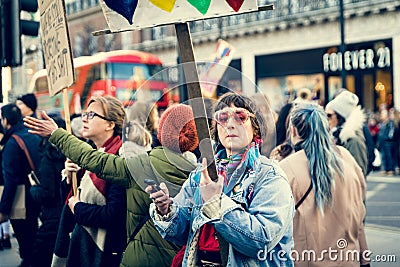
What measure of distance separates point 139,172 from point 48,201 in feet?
9.33

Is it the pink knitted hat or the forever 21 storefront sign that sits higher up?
the forever 21 storefront sign

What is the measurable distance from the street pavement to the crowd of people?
1505mm

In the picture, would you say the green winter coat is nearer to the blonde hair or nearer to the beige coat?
the blonde hair

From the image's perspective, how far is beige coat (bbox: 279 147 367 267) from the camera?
3.88 m

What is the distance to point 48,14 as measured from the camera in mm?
4410

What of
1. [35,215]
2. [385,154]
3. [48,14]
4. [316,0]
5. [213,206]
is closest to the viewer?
[213,206]

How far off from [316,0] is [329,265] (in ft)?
80.1

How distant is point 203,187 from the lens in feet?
A: 9.07

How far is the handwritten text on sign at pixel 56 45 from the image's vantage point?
4203 millimetres

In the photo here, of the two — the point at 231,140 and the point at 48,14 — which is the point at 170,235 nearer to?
the point at 231,140

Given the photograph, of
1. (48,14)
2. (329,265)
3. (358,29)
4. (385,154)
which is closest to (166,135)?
(329,265)

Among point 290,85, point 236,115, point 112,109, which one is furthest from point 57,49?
point 290,85

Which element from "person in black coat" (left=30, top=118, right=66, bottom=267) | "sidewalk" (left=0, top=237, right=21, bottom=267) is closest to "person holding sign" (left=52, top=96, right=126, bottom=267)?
"person in black coat" (left=30, top=118, right=66, bottom=267)

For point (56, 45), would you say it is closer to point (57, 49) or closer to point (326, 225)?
point (57, 49)
